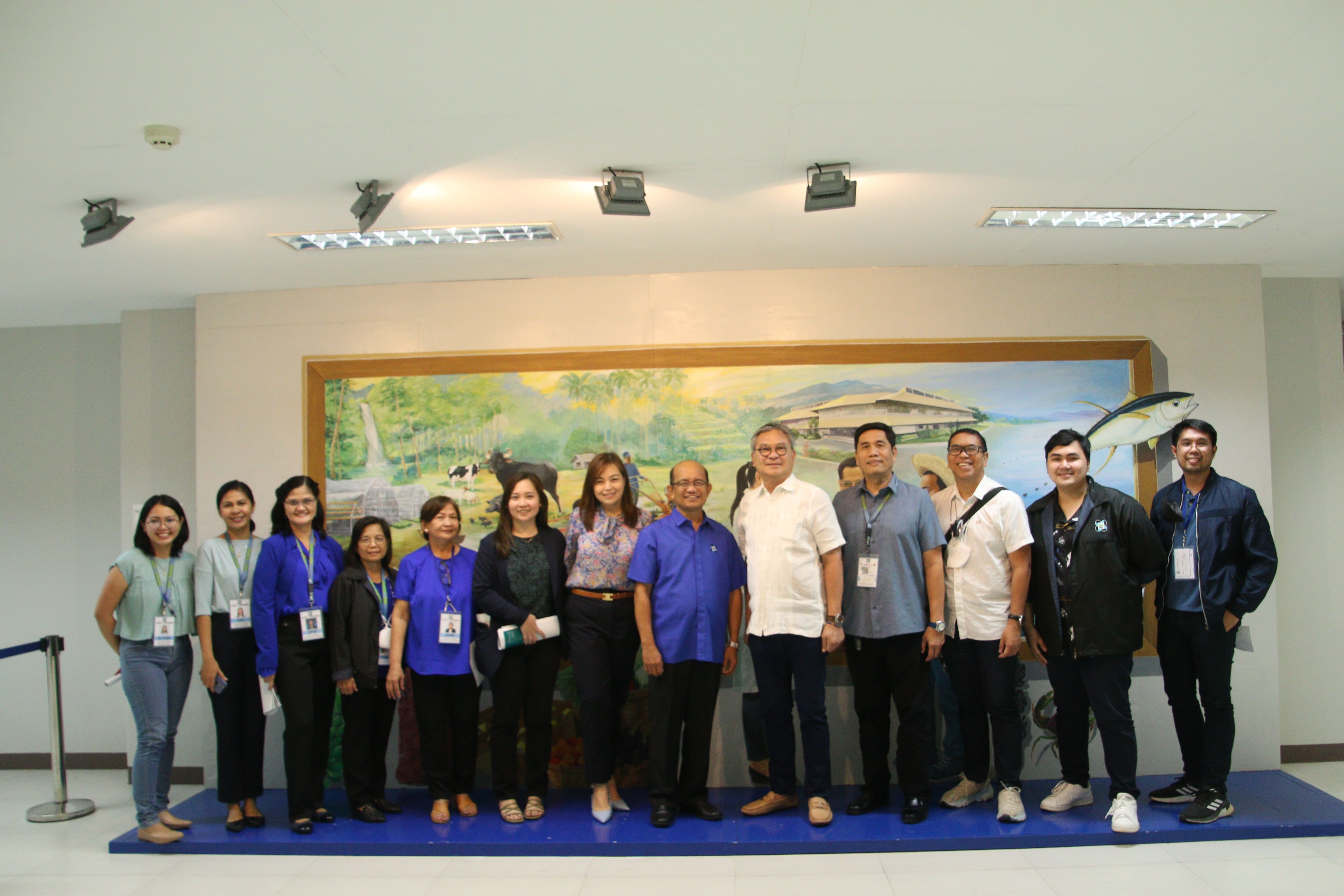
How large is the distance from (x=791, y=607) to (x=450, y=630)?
1.58 m

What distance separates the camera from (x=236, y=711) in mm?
4031

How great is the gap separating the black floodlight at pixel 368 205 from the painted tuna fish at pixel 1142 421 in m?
3.81

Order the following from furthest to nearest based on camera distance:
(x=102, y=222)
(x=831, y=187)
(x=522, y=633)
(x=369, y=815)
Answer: (x=369, y=815), (x=522, y=633), (x=102, y=222), (x=831, y=187)

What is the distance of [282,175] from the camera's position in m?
3.36

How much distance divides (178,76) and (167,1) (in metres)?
0.40


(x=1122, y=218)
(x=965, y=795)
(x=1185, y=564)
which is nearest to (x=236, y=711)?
(x=965, y=795)

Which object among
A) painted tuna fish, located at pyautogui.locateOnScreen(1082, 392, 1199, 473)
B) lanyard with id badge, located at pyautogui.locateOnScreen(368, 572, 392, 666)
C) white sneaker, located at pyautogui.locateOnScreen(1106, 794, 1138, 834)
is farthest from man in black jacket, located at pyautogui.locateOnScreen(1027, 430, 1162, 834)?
lanyard with id badge, located at pyautogui.locateOnScreen(368, 572, 392, 666)

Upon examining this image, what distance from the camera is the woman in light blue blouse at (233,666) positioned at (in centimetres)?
401

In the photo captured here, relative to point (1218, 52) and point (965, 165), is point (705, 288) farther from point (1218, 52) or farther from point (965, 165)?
point (1218, 52)

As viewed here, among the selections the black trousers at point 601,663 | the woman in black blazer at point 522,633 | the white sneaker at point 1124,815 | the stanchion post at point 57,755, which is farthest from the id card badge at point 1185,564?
the stanchion post at point 57,755

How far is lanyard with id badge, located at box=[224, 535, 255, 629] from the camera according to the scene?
3986 mm

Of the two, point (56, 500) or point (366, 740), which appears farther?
point (56, 500)

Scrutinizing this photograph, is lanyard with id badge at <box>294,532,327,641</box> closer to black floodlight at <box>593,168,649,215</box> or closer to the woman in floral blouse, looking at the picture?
the woman in floral blouse

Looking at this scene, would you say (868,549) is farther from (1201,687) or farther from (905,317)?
(1201,687)
